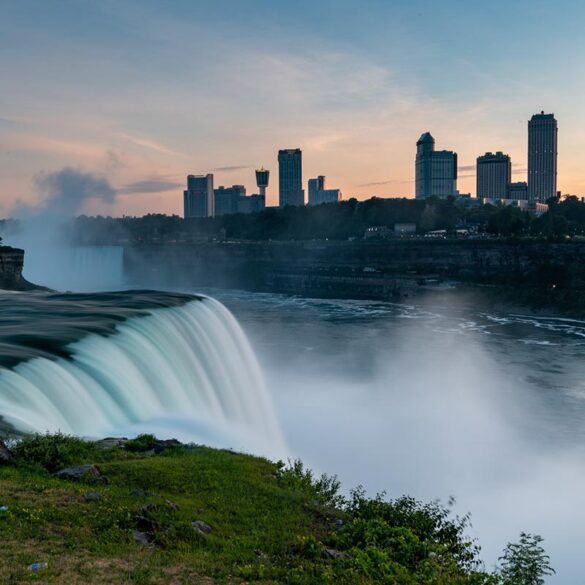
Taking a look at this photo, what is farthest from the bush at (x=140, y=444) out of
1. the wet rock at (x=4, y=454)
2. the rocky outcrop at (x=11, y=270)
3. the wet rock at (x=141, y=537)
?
the rocky outcrop at (x=11, y=270)

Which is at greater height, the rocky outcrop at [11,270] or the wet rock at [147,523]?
the rocky outcrop at [11,270]

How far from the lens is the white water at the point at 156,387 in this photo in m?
15.8

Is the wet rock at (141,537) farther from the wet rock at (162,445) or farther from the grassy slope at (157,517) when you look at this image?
the wet rock at (162,445)

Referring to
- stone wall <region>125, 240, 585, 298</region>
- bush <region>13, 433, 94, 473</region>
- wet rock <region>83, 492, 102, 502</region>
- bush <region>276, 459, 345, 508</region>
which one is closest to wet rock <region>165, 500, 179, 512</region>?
wet rock <region>83, 492, 102, 502</region>

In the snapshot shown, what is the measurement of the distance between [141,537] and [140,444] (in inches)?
189

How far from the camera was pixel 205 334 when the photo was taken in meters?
28.0

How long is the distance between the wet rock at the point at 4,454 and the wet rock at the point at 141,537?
11.7ft

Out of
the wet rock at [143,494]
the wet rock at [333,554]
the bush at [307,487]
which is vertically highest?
the wet rock at [143,494]

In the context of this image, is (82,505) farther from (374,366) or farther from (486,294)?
(486,294)

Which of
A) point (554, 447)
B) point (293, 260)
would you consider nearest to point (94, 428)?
point (554, 447)

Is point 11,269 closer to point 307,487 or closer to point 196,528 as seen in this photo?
point 307,487

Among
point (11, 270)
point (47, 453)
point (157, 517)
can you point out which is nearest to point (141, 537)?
point (157, 517)

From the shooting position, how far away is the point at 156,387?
20.2 meters

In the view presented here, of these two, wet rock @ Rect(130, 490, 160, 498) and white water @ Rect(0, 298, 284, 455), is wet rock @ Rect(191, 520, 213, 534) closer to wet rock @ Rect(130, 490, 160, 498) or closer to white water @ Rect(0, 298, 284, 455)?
wet rock @ Rect(130, 490, 160, 498)
